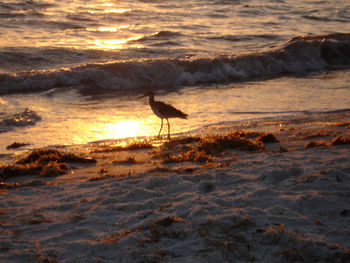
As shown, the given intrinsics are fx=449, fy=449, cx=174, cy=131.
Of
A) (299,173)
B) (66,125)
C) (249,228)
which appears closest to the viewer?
(249,228)

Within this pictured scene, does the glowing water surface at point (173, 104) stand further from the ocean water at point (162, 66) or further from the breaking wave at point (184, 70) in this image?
the breaking wave at point (184, 70)

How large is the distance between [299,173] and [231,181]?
0.88 m

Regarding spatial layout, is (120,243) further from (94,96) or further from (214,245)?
(94,96)

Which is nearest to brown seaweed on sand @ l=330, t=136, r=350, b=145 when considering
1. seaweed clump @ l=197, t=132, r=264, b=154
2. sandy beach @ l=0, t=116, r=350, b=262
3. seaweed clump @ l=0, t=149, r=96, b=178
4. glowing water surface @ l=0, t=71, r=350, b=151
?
sandy beach @ l=0, t=116, r=350, b=262

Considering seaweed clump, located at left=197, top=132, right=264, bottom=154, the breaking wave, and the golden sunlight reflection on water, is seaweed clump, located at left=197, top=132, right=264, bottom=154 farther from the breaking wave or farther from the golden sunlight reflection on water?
the breaking wave

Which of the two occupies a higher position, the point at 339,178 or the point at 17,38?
the point at 17,38

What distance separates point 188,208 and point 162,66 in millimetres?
13858

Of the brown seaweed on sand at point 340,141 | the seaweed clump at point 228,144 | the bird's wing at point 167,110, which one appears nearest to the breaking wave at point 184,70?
the bird's wing at point 167,110

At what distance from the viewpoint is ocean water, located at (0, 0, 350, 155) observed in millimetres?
10797

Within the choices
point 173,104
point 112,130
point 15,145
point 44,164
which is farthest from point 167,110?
point 173,104

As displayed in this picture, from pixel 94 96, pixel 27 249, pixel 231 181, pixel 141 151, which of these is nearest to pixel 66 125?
pixel 141 151

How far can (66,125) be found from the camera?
10391 mm

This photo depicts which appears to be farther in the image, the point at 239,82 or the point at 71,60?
the point at 71,60

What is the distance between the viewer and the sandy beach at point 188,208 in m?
3.90
